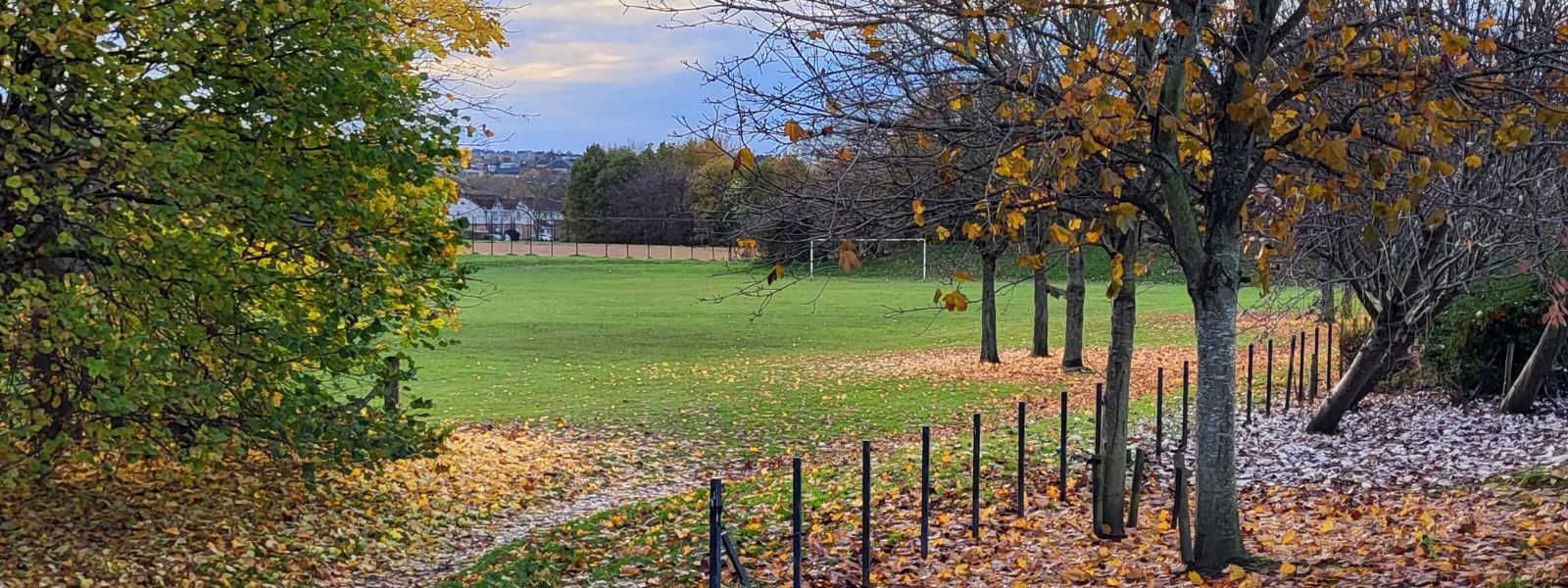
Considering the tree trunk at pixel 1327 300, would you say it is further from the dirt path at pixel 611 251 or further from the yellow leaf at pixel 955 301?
the dirt path at pixel 611 251

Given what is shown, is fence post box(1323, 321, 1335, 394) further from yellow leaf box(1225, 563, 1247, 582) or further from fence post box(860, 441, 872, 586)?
fence post box(860, 441, 872, 586)

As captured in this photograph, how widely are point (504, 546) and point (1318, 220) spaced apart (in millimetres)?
7656

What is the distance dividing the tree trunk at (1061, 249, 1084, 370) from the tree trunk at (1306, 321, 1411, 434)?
8979mm

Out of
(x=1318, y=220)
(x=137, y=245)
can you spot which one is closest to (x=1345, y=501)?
(x=1318, y=220)

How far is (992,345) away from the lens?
23.7 meters

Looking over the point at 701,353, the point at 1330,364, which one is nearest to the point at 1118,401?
the point at 1330,364

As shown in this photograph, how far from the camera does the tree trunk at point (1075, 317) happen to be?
2108 cm

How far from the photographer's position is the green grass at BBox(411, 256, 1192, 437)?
17766 millimetres

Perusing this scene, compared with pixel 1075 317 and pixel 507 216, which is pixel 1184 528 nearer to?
pixel 1075 317

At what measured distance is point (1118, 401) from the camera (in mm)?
8461

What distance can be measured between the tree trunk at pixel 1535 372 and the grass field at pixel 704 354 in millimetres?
3781

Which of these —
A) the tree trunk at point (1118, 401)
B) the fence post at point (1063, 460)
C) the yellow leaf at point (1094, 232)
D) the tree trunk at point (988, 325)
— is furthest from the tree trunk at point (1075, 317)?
the yellow leaf at point (1094, 232)

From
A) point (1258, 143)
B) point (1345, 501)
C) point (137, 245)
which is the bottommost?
point (1345, 501)

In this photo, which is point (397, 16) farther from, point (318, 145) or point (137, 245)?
point (137, 245)
